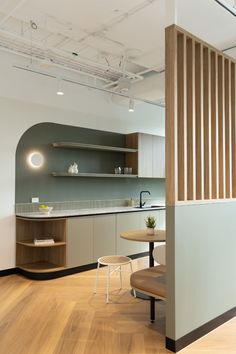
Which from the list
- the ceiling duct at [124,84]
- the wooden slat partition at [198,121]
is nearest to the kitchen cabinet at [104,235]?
the ceiling duct at [124,84]

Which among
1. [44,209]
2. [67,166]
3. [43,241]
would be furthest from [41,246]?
[67,166]

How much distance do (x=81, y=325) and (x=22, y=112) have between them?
10.8ft

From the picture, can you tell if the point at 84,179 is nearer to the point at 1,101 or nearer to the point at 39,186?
the point at 39,186

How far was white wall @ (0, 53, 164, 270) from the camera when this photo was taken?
4578 mm

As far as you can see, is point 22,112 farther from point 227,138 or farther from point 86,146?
point 227,138

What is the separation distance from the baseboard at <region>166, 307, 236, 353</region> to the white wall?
118 inches

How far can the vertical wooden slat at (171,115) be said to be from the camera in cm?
258

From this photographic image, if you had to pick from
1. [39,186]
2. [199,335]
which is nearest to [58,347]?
[199,335]

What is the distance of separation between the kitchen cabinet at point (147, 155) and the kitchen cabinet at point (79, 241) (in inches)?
72.1

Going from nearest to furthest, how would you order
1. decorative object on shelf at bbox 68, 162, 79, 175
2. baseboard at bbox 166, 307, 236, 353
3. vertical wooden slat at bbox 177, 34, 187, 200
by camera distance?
baseboard at bbox 166, 307, 236, 353 → vertical wooden slat at bbox 177, 34, 187, 200 → decorative object on shelf at bbox 68, 162, 79, 175

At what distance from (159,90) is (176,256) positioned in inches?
132

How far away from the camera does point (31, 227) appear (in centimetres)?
486

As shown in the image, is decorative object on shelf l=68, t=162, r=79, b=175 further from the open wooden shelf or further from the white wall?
the open wooden shelf

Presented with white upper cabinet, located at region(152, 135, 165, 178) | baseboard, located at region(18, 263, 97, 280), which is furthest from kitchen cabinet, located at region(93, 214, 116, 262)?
white upper cabinet, located at region(152, 135, 165, 178)
